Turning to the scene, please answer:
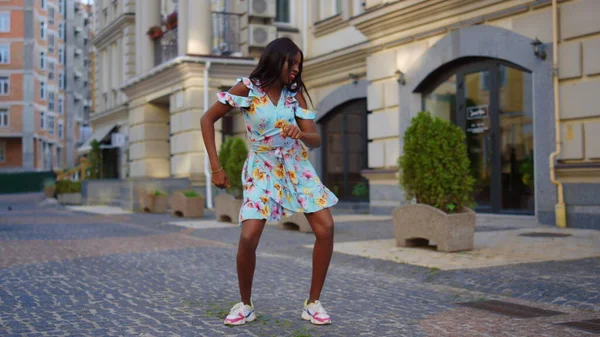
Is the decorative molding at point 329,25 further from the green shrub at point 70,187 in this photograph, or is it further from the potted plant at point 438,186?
the green shrub at point 70,187

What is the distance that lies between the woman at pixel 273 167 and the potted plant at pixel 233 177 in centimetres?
987

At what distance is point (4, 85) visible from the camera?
203 ft

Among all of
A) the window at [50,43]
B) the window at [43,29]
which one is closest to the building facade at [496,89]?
the window at [43,29]

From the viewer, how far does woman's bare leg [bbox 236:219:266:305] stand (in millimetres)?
4512

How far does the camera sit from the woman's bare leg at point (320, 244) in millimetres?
4543

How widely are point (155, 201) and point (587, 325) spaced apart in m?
16.4

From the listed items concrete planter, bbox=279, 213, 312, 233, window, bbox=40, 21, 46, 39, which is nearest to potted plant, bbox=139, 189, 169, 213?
concrete planter, bbox=279, 213, 312, 233

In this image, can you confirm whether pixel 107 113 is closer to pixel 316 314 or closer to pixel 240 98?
pixel 240 98

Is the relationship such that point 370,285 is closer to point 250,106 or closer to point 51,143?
point 250,106

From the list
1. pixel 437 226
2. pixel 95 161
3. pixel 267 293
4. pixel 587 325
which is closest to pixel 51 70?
pixel 95 161

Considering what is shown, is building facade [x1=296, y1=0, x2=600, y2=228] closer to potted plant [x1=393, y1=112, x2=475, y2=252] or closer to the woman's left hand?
potted plant [x1=393, y1=112, x2=475, y2=252]

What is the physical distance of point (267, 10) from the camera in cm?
2036

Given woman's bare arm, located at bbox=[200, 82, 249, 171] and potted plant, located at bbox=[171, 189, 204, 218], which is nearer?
woman's bare arm, located at bbox=[200, 82, 249, 171]

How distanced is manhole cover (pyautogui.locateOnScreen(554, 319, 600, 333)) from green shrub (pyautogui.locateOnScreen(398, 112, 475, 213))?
3.74 m
